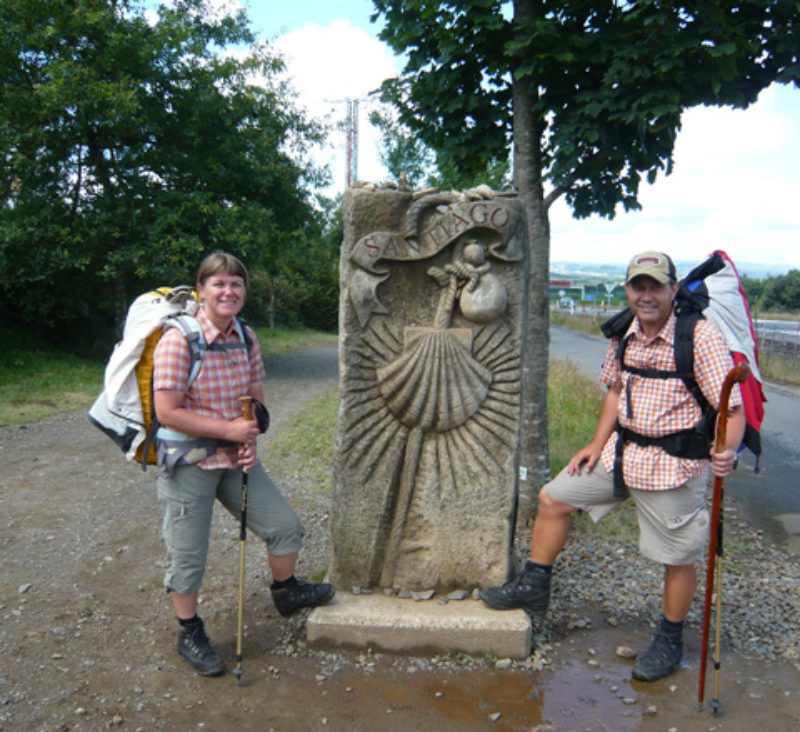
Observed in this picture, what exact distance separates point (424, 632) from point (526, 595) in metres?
0.52

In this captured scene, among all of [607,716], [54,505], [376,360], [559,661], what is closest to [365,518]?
[376,360]

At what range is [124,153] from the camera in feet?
38.2

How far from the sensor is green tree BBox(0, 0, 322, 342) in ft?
33.2

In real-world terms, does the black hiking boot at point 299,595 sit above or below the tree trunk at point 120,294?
below

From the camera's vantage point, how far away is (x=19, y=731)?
8.80 feet

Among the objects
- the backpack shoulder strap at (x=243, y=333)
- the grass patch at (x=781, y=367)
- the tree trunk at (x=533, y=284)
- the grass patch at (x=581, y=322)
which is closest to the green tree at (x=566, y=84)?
the tree trunk at (x=533, y=284)

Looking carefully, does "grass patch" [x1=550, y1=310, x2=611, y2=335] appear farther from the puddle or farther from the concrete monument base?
the concrete monument base

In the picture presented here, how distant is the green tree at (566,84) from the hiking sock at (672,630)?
1.84 m

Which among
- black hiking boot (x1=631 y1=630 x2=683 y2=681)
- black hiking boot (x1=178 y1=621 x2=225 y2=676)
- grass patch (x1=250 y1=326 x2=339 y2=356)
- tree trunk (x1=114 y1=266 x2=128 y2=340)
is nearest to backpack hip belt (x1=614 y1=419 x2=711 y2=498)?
black hiking boot (x1=631 y1=630 x2=683 y2=681)

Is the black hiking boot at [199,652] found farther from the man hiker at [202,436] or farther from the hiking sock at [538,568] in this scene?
the hiking sock at [538,568]

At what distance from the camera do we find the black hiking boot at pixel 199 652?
121 inches

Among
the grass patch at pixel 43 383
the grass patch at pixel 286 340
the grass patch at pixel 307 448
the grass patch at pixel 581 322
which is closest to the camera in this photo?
the grass patch at pixel 307 448

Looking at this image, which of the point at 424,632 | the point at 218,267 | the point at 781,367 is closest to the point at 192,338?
the point at 218,267

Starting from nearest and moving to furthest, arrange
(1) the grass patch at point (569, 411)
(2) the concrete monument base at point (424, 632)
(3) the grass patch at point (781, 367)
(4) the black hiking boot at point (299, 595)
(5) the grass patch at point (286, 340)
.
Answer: (2) the concrete monument base at point (424, 632), (4) the black hiking boot at point (299, 595), (1) the grass patch at point (569, 411), (3) the grass patch at point (781, 367), (5) the grass patch at point (286, 340)
